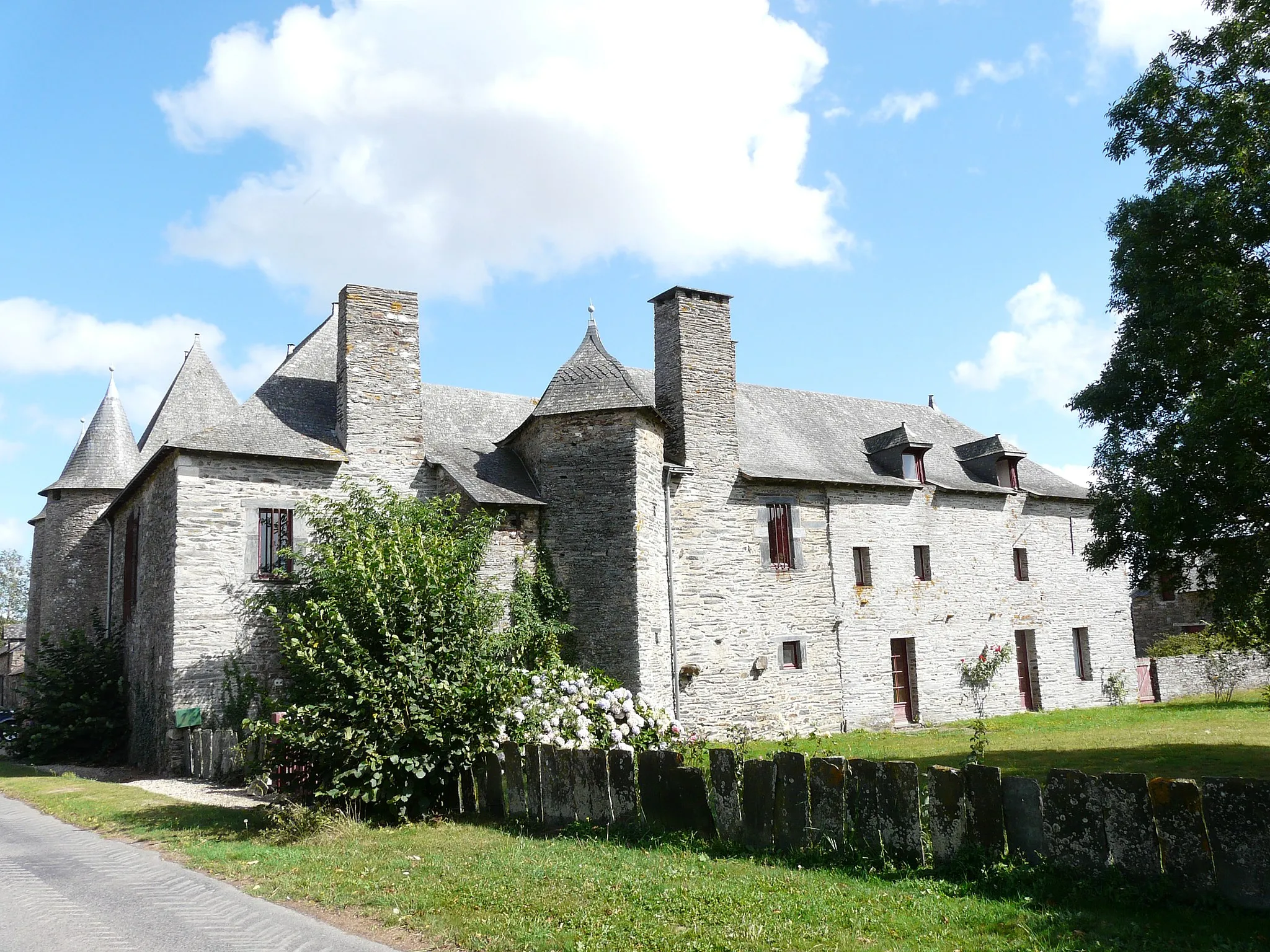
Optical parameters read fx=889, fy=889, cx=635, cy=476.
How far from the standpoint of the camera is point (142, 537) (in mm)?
19391

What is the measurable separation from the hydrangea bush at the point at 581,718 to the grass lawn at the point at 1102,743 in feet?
7.31

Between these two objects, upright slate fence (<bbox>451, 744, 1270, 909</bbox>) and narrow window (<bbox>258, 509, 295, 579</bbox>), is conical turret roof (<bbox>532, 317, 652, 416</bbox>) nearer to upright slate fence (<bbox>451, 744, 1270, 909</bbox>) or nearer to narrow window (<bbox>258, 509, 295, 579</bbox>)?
narrow window (<bbox>258, 509, 295, 579</bbox>)

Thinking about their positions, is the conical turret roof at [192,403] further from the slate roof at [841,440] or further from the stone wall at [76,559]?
the slate roof at [841,440]

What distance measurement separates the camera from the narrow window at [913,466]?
23.2 m

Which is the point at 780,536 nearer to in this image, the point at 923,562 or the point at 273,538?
the point at 923,562

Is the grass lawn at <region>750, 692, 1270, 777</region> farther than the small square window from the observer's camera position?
No

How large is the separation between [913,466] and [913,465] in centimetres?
3

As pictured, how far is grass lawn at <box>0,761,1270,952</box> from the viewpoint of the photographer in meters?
5.70

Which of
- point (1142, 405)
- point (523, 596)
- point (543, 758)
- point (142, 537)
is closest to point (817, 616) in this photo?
point (523, 596)

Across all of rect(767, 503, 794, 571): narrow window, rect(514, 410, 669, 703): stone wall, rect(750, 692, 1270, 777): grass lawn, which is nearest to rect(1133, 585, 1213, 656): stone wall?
rect(750, 692, 1270, 777): grass lawn

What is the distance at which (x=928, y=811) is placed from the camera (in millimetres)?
7230

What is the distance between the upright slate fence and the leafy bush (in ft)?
45.6

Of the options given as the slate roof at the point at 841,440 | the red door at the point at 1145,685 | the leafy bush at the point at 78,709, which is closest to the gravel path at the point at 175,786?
the leafy bush at the point at 78,709

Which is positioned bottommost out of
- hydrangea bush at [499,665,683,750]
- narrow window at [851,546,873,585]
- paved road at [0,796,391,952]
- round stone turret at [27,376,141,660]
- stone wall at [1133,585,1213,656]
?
paved road at [0,796,391,952]
